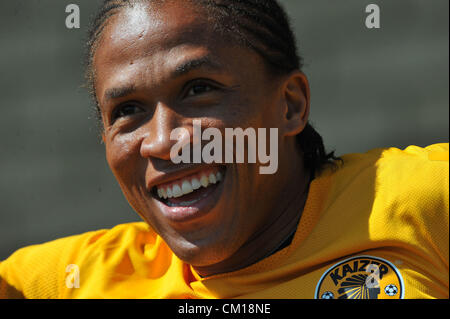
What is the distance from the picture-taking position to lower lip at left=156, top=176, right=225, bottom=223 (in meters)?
1.94

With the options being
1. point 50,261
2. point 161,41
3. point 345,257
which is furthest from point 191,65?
point 50,261

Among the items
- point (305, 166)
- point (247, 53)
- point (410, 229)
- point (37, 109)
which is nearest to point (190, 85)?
point (247, 53)

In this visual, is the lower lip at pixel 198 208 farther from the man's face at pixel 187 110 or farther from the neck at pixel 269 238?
the neck at pixel 269 238

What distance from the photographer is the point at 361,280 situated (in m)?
1.90

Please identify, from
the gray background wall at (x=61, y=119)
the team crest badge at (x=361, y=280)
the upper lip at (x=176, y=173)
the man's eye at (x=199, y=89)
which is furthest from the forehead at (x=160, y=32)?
the gray background wall at (x=61, y=119)

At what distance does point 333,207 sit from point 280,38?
646 mm

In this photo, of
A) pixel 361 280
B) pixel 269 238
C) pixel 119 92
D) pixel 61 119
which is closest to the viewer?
pixel 361 280

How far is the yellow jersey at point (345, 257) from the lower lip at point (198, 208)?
0.29 m

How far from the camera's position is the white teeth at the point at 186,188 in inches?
77.3

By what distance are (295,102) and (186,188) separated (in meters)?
0.53

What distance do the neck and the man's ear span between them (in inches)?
8.3

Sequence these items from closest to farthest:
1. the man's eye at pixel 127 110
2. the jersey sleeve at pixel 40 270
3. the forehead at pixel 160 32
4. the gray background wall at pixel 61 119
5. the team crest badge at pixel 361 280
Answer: the team crest badge at pixel 361 280, the forehead at pixel 160 32, the man's eye at pixel 127 110, the jersey sleeve at pixel 40 270, the gray background wall at pixel 61 119

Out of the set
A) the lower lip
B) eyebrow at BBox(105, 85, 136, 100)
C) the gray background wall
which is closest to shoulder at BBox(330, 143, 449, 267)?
the lower lip

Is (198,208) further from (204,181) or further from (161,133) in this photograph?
(161,133)
